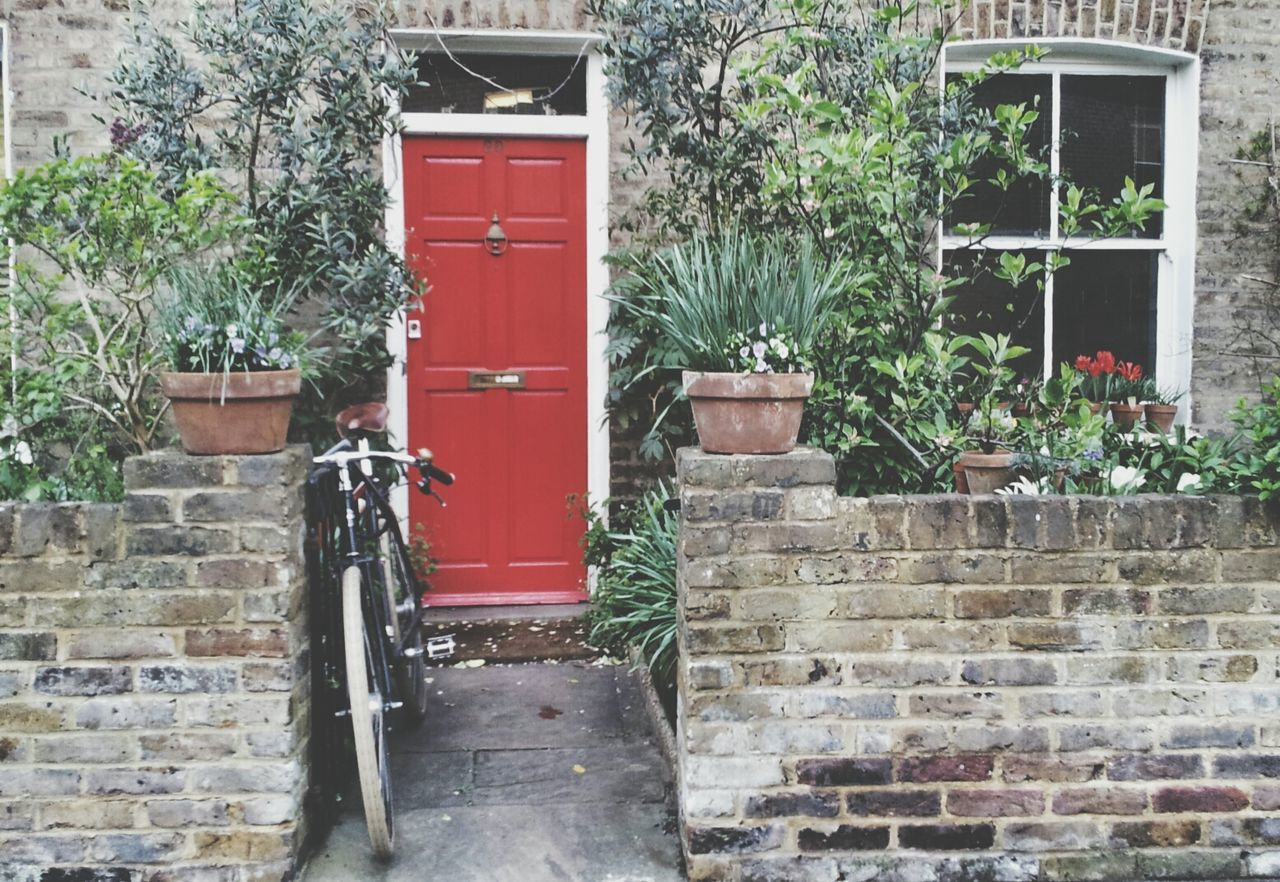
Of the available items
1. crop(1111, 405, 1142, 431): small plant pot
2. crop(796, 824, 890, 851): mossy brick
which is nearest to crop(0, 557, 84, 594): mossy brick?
crop(796, 824, 890, 851): mossy brick

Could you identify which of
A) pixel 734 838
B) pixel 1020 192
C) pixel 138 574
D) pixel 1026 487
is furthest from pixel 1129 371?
pixel 138 574

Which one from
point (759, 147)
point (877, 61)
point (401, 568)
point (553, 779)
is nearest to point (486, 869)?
point (553, 779)

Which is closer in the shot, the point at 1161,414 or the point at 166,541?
the point at 166,541

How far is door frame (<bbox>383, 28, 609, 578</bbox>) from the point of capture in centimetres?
589

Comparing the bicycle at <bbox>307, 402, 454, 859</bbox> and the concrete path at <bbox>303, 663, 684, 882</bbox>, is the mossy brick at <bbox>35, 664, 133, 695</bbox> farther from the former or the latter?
the concrete path at <bbox>303, 663, 684, 882</bbox>

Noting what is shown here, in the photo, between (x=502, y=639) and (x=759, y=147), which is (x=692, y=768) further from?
(x=759, y=147)

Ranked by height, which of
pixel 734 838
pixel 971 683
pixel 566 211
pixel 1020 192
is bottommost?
pixel 734 838

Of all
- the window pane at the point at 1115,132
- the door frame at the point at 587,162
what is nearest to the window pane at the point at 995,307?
the window pane at the point at 1115,132

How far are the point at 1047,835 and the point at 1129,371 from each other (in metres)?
3.33

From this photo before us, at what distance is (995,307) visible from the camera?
6277 millimetres

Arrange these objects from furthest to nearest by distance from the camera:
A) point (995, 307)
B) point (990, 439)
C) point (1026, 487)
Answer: point (995, 307) → point (990, 439) → point (1026, 487)

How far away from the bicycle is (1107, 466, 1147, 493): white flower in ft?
6.97

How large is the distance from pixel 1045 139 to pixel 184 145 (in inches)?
169

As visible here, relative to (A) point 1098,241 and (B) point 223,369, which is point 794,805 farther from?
(A) point 1098,241
